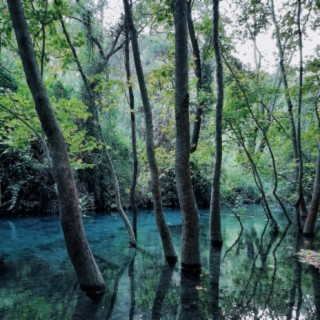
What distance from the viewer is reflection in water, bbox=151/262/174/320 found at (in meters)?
5.55

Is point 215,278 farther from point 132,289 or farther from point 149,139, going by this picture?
point 149,139

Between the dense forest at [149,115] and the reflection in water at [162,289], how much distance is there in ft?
1.33

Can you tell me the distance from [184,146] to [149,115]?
1425 millimetres

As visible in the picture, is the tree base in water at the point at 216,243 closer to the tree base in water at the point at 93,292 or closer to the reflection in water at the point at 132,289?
the reflection in water at the point at 132,289

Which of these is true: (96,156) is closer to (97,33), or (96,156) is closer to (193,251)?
(97,33)

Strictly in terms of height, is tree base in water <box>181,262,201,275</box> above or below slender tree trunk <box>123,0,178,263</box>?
below

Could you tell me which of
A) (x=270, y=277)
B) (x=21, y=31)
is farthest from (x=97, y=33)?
(x=270, y=277)

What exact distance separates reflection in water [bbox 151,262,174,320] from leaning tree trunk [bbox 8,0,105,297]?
1391 millimetres

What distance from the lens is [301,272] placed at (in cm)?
782

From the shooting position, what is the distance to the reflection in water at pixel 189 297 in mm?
5395

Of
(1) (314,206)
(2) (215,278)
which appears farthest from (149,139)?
(1) (314,206)

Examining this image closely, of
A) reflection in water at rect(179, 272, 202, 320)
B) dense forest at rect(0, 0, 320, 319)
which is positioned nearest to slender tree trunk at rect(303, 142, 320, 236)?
dense forest at rect(0, 0, 320, 319)

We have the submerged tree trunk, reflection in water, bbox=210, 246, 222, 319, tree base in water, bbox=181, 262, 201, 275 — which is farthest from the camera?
the submerged tree trunk

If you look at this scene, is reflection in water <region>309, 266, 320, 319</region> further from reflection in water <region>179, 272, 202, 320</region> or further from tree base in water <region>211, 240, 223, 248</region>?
tree base in water <region>211, 240, 223, 248</region>
